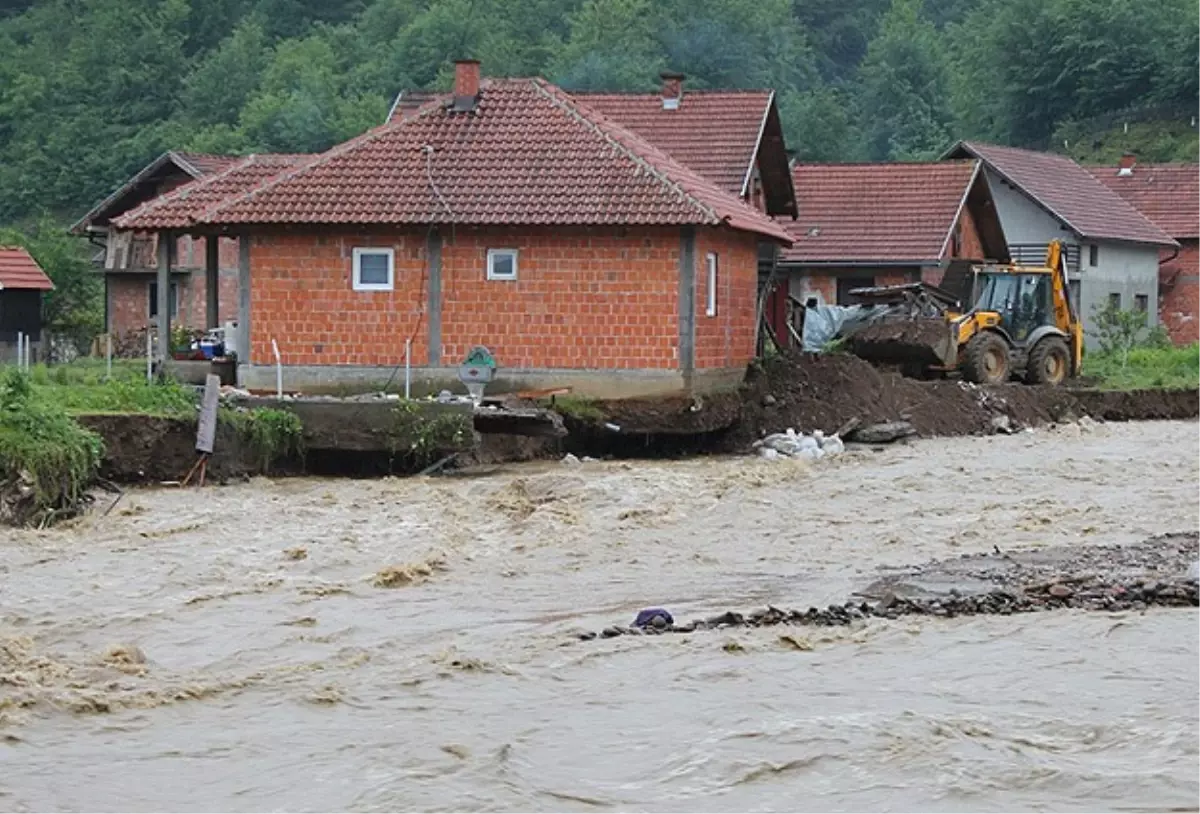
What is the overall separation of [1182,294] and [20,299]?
103ft

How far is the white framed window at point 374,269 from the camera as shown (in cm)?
2997

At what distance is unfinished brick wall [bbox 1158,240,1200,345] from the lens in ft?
196

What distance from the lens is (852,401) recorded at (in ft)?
103

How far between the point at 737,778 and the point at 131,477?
1405cm

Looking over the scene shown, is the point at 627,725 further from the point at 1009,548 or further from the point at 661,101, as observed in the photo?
the point at 661,101

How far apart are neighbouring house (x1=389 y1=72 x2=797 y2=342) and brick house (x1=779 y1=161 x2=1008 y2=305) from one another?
3.84 metres

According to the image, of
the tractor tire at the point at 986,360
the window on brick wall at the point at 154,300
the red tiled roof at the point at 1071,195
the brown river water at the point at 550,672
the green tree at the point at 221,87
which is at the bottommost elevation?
the brown river water at the point at 550,672

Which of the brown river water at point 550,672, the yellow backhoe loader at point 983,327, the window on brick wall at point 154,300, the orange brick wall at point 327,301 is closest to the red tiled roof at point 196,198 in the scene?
the orange brick wall at point 327,301

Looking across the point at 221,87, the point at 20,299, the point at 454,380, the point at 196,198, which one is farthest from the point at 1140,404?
the point at 221,87

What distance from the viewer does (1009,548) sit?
19.8 m

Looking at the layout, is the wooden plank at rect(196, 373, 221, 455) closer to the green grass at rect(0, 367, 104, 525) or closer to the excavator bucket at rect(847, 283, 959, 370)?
the green grass at rect(0, 367, 104, 525)

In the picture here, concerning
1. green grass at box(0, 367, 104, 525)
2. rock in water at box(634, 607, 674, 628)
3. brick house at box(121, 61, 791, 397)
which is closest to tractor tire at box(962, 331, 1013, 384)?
brick house at box(121, 61, 791, 397)

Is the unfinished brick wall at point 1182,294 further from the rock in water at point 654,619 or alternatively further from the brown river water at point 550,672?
the rock in water at point 654,619

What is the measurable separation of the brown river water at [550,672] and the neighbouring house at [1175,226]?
38.5 metres
